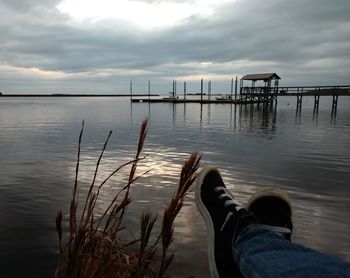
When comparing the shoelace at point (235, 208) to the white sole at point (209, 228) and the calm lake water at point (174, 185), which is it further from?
the calm lake water at point (174, 185)

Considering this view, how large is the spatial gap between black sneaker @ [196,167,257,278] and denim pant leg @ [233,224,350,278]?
4.9 inches

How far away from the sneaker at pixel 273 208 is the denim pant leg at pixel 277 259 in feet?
1.79

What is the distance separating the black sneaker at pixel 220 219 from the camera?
2146 mm

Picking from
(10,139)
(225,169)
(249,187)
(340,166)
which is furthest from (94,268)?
(10,139)

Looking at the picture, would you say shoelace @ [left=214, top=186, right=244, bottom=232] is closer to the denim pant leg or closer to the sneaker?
the sneaker

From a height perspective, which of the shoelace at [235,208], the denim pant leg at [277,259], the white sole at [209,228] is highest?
the denim pant leg at [277,259]

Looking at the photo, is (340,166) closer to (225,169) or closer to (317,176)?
(317,176)

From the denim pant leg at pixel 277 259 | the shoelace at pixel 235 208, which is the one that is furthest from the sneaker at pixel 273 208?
the denim pant leg at pixel 277 259

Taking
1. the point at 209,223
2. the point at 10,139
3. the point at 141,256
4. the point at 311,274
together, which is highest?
the point at 311,274

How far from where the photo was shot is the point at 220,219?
260cm

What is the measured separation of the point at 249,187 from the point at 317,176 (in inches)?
123

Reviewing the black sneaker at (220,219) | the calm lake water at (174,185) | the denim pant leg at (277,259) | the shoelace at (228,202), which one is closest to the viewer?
the denim pant leg at (277,259)

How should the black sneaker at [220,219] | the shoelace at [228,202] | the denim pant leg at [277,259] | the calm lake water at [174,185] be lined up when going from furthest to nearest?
the calm lake water at [174,185], the shoelace at [228,202], the black sneaker at [220,219], the denim pant leg at [277,259]

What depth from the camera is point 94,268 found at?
5.75ft
